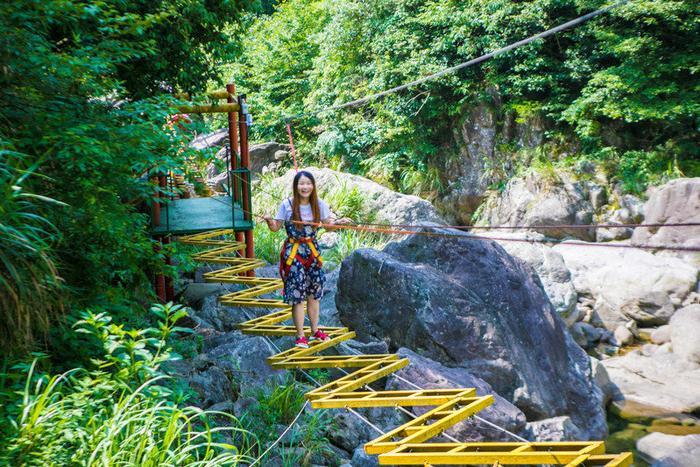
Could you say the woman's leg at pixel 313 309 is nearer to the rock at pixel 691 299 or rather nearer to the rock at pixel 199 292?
the rock at pixel 199 292

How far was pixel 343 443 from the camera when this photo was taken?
14.3ft

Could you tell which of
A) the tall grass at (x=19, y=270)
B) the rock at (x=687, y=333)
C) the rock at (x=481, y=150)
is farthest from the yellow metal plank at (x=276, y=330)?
the rock at (x=481, y=150)

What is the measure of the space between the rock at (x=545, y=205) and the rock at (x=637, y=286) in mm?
2304

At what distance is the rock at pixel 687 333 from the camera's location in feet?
30.8

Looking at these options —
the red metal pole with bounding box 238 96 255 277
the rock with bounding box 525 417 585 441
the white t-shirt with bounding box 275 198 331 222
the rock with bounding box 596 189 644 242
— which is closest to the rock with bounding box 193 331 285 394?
the white t-shirt with bounding box 275 198 331 222

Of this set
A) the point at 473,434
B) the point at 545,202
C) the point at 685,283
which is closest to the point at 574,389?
the point at 473,434

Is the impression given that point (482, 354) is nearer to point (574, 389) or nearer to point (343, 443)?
point (574, 389)

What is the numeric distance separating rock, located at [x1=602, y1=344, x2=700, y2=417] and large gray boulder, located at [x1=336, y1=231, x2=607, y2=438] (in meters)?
2.09

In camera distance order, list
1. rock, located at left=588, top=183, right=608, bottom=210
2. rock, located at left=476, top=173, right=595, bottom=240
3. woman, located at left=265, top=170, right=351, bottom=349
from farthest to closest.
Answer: rock, located at left=588, top=183, right=608, bottom=210 → rock, located at left=476, top=173, right=595, bottom=240 → woman, located at left=265, top=170, right=351, bottom=349

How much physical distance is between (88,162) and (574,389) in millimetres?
4720

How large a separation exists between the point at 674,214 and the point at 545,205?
8.50ft

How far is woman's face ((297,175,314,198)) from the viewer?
472cm

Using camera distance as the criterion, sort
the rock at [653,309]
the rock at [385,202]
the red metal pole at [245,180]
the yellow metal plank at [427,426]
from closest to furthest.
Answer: the yellow metal plank at [427,426] < the red metal pole at [245,180] < the rock at [653,309] < the rock at [385,202]

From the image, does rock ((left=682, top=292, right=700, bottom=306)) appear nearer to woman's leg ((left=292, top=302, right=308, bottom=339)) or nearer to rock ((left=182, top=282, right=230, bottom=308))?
rock ((left=182, top=282, right=230, bottom=308))
